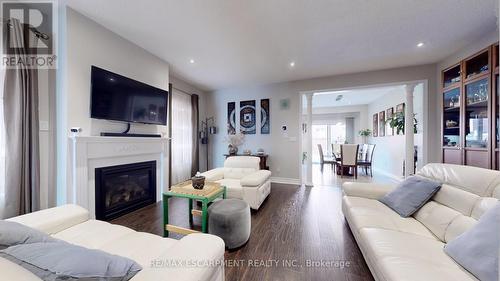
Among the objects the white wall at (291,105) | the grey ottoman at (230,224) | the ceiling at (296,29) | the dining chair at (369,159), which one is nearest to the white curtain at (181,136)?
the white wall at (291,105)

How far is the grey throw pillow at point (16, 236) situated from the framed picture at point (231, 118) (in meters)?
4.48

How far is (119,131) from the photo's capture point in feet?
9.07

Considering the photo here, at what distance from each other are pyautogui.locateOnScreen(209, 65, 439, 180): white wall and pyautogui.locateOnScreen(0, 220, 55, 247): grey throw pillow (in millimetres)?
4350

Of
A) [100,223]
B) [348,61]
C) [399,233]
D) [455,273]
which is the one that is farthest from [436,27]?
[100,223]

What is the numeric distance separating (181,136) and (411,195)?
4.29 metres

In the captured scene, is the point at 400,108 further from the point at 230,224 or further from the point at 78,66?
the point at 78,66

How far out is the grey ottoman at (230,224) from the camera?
1.88 metres

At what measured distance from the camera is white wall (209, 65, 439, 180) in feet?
12.2

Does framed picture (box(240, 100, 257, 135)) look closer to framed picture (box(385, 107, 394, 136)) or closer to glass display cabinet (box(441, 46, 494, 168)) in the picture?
glass display cabinet (box(441, 46, 494, 168))

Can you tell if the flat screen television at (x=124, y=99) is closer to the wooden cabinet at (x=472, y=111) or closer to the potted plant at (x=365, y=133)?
the wooden cabinet at (x=472, y=111)

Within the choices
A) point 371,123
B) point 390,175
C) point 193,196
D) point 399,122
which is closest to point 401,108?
point 399,122

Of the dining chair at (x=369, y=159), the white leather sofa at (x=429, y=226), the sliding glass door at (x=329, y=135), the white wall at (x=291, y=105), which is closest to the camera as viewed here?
the white leather sofa at (x=429, y=226)

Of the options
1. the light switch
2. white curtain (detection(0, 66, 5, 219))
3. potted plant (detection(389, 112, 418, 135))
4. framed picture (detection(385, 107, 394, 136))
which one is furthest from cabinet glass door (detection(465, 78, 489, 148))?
white curtain (detection(0, 66, 5, 219))

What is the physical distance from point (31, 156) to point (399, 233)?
3724mm
